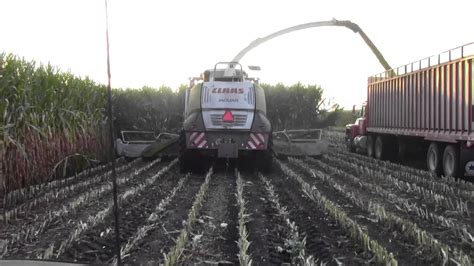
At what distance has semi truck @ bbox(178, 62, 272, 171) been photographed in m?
12.5

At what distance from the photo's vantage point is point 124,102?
22047 mm

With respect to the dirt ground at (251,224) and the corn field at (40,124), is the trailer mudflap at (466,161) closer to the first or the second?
the dirt ground at (251,224)

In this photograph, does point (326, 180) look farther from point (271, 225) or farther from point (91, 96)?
point (91, 96)

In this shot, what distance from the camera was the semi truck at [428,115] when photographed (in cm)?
1091

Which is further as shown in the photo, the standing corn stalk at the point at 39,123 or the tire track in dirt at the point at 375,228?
the standing corn stalk at the point at 39,123

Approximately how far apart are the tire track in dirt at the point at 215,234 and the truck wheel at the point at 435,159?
527 centimetres

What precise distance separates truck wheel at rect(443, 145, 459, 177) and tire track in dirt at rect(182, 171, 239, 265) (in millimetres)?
4747

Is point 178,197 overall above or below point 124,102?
below

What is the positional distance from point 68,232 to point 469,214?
485cm

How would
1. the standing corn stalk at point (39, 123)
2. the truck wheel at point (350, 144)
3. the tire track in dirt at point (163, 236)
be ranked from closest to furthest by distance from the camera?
the tire track in dirt at point (163, 236) → the standing corn stalk at point (39, 123) → the truck wheel at point (350, 144)

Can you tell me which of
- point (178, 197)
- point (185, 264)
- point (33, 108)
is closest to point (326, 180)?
point (178, 197)

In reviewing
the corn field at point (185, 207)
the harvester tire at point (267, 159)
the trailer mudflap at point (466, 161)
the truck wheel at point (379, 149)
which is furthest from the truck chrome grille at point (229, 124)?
the truck wheel at point (379, 149)

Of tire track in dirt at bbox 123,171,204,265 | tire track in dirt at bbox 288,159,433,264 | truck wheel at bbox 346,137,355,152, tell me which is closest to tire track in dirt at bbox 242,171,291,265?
tire track in dirt at bbox 123,171,204,265

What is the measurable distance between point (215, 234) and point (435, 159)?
26.1ft
